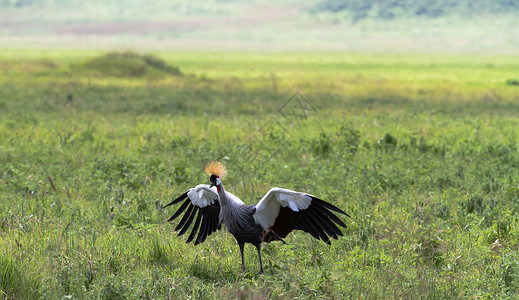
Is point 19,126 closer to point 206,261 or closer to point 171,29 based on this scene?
point 206,261

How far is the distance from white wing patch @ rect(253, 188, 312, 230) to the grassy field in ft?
1.16

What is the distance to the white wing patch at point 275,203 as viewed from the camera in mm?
5496

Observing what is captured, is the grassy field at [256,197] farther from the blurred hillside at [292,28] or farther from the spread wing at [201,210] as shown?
the blurred hillside at [292,28]

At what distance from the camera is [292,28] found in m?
179

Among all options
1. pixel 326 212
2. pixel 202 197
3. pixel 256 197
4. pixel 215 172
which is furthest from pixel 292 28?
pixel 326 212

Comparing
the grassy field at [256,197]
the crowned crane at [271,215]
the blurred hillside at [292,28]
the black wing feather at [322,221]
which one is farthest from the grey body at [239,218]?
the blurred hillside at [292,28]

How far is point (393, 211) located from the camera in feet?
26.3

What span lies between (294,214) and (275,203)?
0.25 m

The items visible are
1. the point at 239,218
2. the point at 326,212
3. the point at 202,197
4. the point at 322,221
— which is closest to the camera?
the point at 326,212

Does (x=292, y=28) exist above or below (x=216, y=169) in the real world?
below

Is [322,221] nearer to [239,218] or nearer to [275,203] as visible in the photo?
[275,203]

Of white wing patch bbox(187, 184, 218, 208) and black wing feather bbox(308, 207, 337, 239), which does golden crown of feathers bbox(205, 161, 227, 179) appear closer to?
white wing patch bbox(187, 184, 218, 208)

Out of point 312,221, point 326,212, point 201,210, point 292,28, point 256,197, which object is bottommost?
point 292,28

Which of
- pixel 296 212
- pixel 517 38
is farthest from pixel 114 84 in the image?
pixel 517 38
